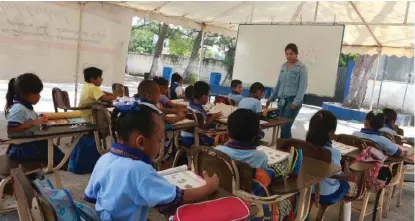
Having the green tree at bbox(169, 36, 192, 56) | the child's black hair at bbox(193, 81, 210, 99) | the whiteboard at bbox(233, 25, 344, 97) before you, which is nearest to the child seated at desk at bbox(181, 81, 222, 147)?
the child's black hair at bbox(193, 81, 210, 99)

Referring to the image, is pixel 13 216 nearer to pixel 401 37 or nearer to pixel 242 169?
pixel 242 169

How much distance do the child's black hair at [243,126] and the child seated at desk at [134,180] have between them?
56 centimetres

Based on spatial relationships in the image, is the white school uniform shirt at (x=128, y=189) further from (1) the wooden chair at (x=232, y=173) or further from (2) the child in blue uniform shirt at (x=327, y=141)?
(2) the child in blue uniform shirt at (x=327, y=141)

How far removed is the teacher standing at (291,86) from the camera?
4.70 m

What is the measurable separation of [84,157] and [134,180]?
2627 millimetres

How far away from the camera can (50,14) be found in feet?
18.2

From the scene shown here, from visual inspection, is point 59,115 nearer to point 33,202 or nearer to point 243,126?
point 243,126

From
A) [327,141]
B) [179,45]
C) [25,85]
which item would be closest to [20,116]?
[25,85]

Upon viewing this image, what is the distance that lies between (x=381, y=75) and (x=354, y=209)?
11.3m

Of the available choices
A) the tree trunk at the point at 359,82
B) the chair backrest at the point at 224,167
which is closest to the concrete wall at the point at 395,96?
the tree trunk at the point at 359,82

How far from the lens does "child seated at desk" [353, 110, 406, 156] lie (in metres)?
2.82

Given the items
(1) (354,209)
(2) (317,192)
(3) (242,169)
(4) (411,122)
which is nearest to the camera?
(3) (242,169)

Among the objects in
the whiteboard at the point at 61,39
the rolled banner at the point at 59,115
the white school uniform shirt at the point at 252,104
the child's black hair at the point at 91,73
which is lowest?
the rolled banner at the point at 59,115

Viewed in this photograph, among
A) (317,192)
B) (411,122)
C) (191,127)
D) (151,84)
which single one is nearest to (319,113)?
(317,192)
